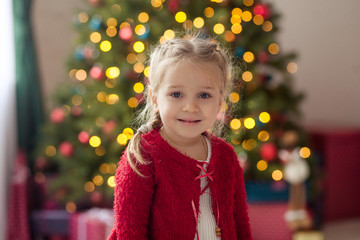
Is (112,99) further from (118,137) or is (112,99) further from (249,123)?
(249,123)

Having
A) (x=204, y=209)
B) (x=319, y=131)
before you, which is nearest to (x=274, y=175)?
(x=319, y=131)

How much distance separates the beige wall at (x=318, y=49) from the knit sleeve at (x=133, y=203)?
8.62ft

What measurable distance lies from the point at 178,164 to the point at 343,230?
2635mm

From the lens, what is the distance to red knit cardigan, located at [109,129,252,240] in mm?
875

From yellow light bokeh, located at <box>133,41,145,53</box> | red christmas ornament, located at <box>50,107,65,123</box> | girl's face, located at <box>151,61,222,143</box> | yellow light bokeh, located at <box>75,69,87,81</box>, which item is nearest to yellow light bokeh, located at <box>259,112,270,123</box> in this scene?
yellow light bokeh, located at <box>133,41,145,53</box>

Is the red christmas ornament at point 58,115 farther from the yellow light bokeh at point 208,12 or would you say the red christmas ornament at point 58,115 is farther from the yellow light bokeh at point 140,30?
the yellow light bokeh at point 208,12

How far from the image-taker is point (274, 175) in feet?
8.37

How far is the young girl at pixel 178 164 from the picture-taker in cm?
88

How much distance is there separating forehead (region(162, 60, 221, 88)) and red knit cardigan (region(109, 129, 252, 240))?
0.47 ft

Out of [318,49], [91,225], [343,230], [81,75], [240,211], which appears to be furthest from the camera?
[318,49]

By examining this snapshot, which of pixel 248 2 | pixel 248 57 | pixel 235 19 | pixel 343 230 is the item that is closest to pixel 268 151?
pixel 248 57

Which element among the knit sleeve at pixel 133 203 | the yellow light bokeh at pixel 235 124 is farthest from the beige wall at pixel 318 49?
the knit sleeve at pixel 133 203

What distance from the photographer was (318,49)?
3518 mm

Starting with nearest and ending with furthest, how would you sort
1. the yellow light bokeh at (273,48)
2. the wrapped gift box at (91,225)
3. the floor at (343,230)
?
the wrapped gift box at (91,225), the yellow light bokeh at (273,48), the floor at (343,230)
